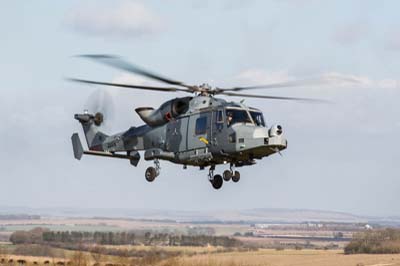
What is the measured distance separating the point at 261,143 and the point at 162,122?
A: 581 cm

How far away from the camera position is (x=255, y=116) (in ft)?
112

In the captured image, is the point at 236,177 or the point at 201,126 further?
the point at 201,126

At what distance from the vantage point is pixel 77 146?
42125 mm

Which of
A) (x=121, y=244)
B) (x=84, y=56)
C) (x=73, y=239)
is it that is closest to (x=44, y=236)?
(x=73, y=239)

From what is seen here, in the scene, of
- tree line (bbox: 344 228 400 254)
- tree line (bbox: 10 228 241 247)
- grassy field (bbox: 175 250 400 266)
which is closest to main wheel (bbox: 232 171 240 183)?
grassy field (bbox: 175 250 400 266)

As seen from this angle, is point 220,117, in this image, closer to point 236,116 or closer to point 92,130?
point 236,116

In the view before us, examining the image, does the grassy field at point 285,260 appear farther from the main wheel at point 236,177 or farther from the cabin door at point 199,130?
the main wheel at point 236,177

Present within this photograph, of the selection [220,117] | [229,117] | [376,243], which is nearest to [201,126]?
[220,117]

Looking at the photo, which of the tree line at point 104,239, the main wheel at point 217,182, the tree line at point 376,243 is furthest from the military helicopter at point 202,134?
the tree line at point 376,243

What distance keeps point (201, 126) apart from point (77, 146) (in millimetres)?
9588

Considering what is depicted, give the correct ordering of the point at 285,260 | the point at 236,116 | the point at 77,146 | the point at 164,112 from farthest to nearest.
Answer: the point at 285,260 < the point at 77,146 < the point at 164,112 < the point at 236,116

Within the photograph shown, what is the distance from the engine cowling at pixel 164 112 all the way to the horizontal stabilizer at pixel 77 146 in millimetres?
5803

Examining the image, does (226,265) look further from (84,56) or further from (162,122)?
(84,56)

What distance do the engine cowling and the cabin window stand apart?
3.87 ft
